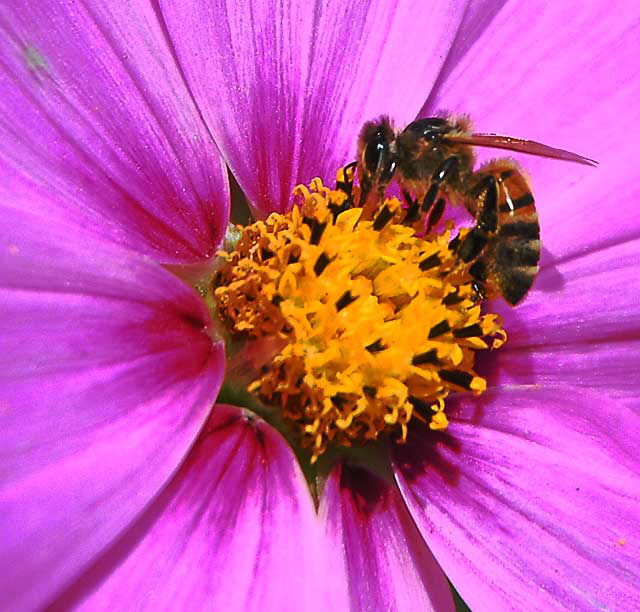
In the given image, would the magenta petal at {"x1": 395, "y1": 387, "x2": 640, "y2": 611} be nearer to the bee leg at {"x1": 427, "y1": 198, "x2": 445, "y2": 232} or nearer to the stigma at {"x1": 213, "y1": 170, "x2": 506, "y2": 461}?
the stigma at {"x1": 213, "y1": 170, "x2": 506, "y2": 461}

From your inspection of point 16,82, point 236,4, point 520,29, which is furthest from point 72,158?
point 520,29

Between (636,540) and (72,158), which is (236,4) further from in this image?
(636,540)

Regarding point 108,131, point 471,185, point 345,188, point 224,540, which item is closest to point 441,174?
point 471,185

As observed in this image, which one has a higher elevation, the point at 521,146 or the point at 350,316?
the point at 521,146

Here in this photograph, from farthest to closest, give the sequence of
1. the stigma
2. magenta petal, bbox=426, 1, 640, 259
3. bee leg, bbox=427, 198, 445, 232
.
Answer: magenta petal, bbox=426, 1, 640, 259
bee leg, bbox=427, 198, 445, 232
the stigma

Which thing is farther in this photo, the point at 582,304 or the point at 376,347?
the point at 582,304

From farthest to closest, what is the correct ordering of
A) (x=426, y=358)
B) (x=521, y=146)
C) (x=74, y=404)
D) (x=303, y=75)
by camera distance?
(x=303, y=75) → (x=426, y=358) → (x=521, y=146) → (x=74, y=404)

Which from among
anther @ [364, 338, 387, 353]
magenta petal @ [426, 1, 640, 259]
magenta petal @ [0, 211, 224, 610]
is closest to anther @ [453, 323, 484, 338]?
anther @ [364, 338, 387, 353]

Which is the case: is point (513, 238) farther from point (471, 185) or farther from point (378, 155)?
point (378, 155)
